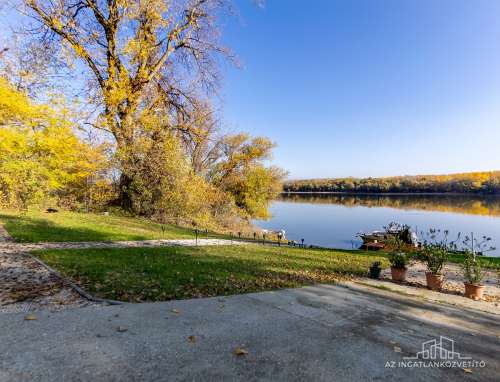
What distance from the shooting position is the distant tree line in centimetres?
10146

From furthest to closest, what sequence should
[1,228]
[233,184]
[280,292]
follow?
[233,184] → [1,228] → [280,292]

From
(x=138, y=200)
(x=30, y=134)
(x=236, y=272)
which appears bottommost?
(x=236, y=272)

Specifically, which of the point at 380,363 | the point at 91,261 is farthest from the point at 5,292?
the point at 380,363

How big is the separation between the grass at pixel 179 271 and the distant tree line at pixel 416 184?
4065 inches

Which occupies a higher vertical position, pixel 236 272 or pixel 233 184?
pixel 233 184

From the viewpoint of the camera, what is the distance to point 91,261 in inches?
296

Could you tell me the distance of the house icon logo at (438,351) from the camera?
3631mm

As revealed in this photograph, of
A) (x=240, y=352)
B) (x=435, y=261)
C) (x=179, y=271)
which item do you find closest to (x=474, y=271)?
(x=435, y=261)

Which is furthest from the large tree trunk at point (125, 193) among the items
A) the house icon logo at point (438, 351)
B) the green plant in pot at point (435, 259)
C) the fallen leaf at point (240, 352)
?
the house icon logo at point (438, 351)

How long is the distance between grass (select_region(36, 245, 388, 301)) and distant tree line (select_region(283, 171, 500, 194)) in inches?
4065

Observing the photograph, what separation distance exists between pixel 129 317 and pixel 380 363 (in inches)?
135

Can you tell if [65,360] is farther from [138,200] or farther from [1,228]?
[138,200]

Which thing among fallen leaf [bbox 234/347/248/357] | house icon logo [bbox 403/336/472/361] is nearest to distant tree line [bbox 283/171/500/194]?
house icon logo [bbox 403/336/472/361]

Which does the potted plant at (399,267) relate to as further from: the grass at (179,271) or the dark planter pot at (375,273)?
the grass at (179,271)
